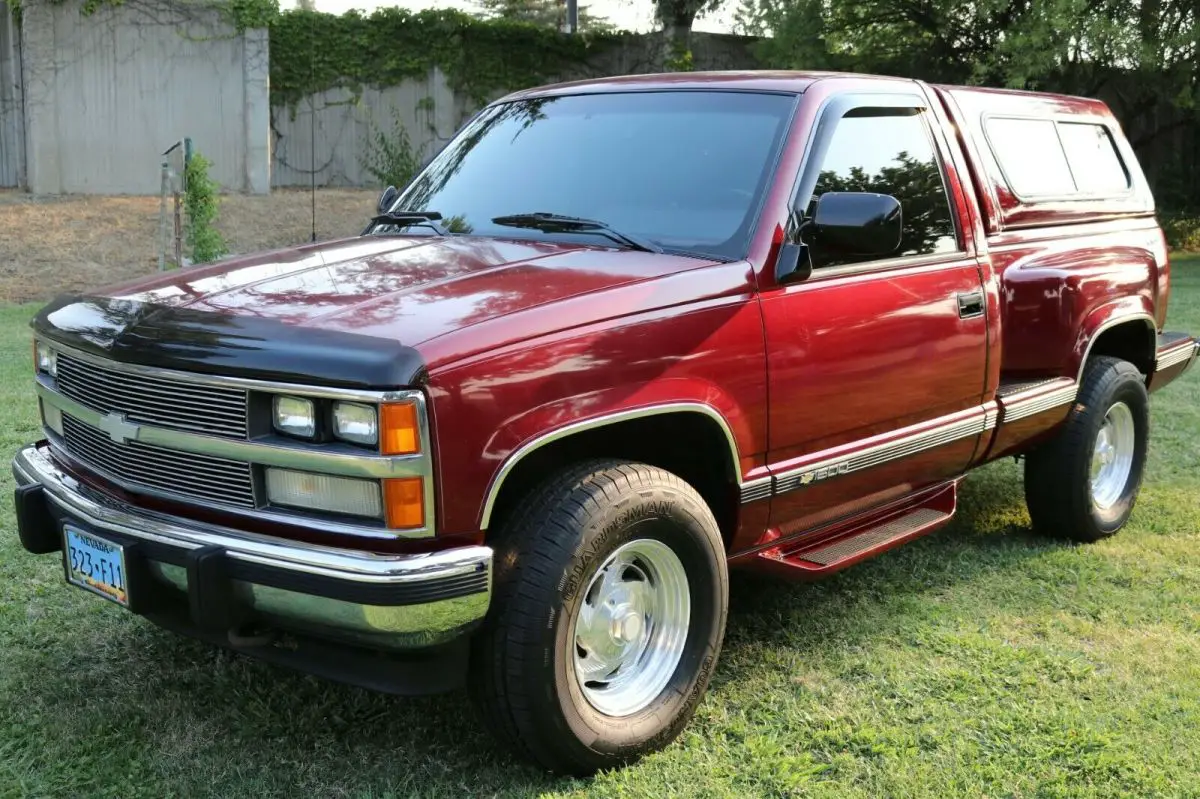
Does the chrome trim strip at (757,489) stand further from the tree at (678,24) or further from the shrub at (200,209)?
the tree at (678,24)

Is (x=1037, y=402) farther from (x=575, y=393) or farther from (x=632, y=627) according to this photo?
(x=575, y=393)

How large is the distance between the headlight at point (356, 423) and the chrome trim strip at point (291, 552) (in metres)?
0.27

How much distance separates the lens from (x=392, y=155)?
16.1 m

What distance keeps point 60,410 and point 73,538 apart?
48 centimetres

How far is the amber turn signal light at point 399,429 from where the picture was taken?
2645mm

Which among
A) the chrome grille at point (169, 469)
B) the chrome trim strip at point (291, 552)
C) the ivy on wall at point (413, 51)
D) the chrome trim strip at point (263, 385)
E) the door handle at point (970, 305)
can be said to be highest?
the ivy on wall at point (413, 51)

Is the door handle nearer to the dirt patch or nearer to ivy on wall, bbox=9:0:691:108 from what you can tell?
the dirt patch

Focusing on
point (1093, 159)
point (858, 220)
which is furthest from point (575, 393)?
point (1093, 159)

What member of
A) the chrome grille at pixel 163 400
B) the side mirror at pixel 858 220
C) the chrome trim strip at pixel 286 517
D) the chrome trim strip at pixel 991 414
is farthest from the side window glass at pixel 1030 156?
the chrome grille at pixel 163 400

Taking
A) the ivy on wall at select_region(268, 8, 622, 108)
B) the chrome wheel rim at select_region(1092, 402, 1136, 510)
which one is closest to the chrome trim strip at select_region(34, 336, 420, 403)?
the chrome wheel rim at select_region(1092, 402, 1136, 510)

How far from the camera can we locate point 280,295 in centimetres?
313

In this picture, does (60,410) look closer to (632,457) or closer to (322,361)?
(322,361)

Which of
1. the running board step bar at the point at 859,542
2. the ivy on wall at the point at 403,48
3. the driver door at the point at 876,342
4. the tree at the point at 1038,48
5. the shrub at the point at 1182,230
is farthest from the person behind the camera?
the shrub at the point at 1182,230

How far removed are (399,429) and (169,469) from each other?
2.45ft
